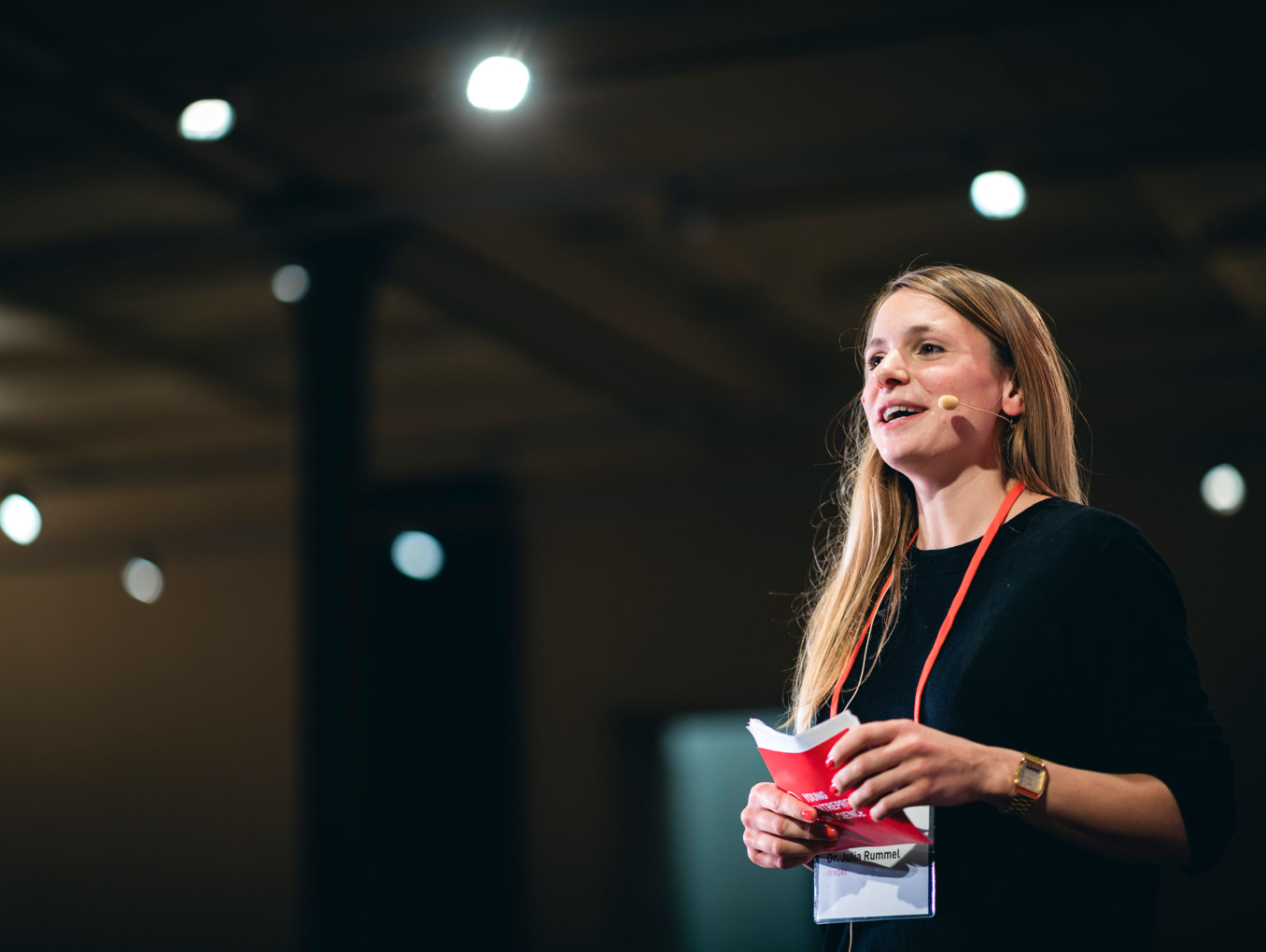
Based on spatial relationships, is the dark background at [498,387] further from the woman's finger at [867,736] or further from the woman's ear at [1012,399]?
the woman's finger at [867,736]

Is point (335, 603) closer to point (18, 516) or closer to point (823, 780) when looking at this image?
point (823, 780)

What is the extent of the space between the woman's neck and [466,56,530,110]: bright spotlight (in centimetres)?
241

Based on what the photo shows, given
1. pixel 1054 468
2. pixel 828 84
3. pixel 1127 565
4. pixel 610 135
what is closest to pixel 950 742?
pixel 1127 565

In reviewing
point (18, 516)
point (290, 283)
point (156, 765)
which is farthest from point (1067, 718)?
point (156, 765)

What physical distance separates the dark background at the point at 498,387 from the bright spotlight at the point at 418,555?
0.11 m

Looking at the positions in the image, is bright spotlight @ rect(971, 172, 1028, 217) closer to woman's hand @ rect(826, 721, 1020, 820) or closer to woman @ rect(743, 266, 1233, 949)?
woman @ rect(743, 266, 1233, 949)

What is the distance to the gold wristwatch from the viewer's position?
4.35 feet

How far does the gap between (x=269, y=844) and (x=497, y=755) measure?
2.13 metres

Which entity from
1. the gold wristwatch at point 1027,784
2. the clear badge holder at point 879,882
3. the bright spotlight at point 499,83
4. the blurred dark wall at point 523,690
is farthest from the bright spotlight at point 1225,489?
the gold wristwatch at point 1027,784

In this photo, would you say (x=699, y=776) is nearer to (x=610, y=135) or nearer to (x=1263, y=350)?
(x=1263, y=350)

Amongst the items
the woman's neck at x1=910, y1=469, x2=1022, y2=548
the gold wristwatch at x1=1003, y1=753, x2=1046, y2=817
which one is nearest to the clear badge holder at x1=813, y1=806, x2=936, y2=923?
the gold wristwatch at x1=1003, y1=753, x2=1046, y2=817

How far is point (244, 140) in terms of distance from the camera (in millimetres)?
5629

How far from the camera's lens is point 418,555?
10.6m

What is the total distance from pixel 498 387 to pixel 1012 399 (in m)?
7.82
